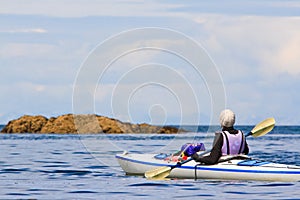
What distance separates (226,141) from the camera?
17.3m

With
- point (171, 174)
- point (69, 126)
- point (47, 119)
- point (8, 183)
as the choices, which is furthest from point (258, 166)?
point (47, 119)

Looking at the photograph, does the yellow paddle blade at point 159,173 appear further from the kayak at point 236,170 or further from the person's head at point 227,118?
the person's head at point 227,118

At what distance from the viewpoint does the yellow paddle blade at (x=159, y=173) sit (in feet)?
59.6

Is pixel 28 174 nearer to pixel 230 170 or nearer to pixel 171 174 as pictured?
pixel 171 174

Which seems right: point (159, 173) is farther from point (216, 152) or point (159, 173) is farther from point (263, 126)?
point (263, 126)

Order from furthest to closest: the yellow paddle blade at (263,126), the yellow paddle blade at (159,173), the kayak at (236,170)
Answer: the yellow paddle blade at (263,126), the yellow paddle blade at (159,173), the kayak at (236,170)

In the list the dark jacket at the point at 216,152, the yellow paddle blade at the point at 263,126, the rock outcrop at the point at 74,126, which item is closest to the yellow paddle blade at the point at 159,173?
the dark jacket at the point at 216,152

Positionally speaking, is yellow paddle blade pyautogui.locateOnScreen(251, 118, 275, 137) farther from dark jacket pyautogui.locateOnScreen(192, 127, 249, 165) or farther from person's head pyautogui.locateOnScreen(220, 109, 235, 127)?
person's head pyautogui.locateOnScreen(220, 109, 235, 127)

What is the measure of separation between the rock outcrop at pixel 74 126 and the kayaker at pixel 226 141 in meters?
62.9

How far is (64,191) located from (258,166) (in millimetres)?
4522

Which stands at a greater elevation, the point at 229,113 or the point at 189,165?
the point at 229,113

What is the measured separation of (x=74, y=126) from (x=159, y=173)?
3176 inches

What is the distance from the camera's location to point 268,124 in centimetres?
2005

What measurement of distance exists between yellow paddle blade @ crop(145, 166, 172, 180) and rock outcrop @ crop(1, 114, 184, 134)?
62.1 meters
